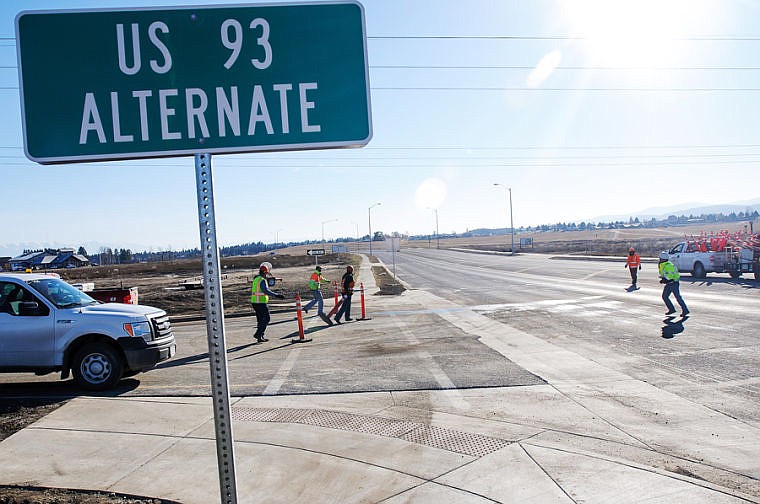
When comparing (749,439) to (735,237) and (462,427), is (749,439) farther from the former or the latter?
(735,237)

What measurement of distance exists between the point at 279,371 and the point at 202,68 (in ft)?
27.0

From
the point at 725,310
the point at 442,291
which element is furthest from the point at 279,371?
the point at 442,291

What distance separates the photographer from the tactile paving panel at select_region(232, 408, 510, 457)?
20.2 feet

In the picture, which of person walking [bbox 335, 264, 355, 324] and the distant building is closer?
person walking [bbox 335, 264, 355, 324]

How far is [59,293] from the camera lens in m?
10.0

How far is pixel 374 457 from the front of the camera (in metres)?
5.84

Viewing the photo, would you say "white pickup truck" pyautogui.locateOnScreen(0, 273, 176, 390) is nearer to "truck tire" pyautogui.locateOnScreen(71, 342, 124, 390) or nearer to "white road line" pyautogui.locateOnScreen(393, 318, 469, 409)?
"truck tire" pyautogui.locateOnScreen(71, 342, 124, 390)

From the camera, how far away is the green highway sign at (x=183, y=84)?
121 inches

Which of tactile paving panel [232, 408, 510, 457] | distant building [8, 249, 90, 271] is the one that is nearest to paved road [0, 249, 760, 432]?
tactile paving panel [232, 408, 510, 457]

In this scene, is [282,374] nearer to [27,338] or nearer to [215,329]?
[27,338]

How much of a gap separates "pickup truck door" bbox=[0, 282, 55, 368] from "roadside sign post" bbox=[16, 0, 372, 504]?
758cm

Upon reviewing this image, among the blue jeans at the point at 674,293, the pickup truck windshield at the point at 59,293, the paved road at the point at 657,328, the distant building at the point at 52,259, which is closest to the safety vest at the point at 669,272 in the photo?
the blue jeans at the point at 674,293

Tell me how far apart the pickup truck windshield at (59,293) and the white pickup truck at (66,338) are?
0.9 inches

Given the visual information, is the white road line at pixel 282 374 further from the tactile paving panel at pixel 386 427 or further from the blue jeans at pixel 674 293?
the blue jeans at pixel 674 293
